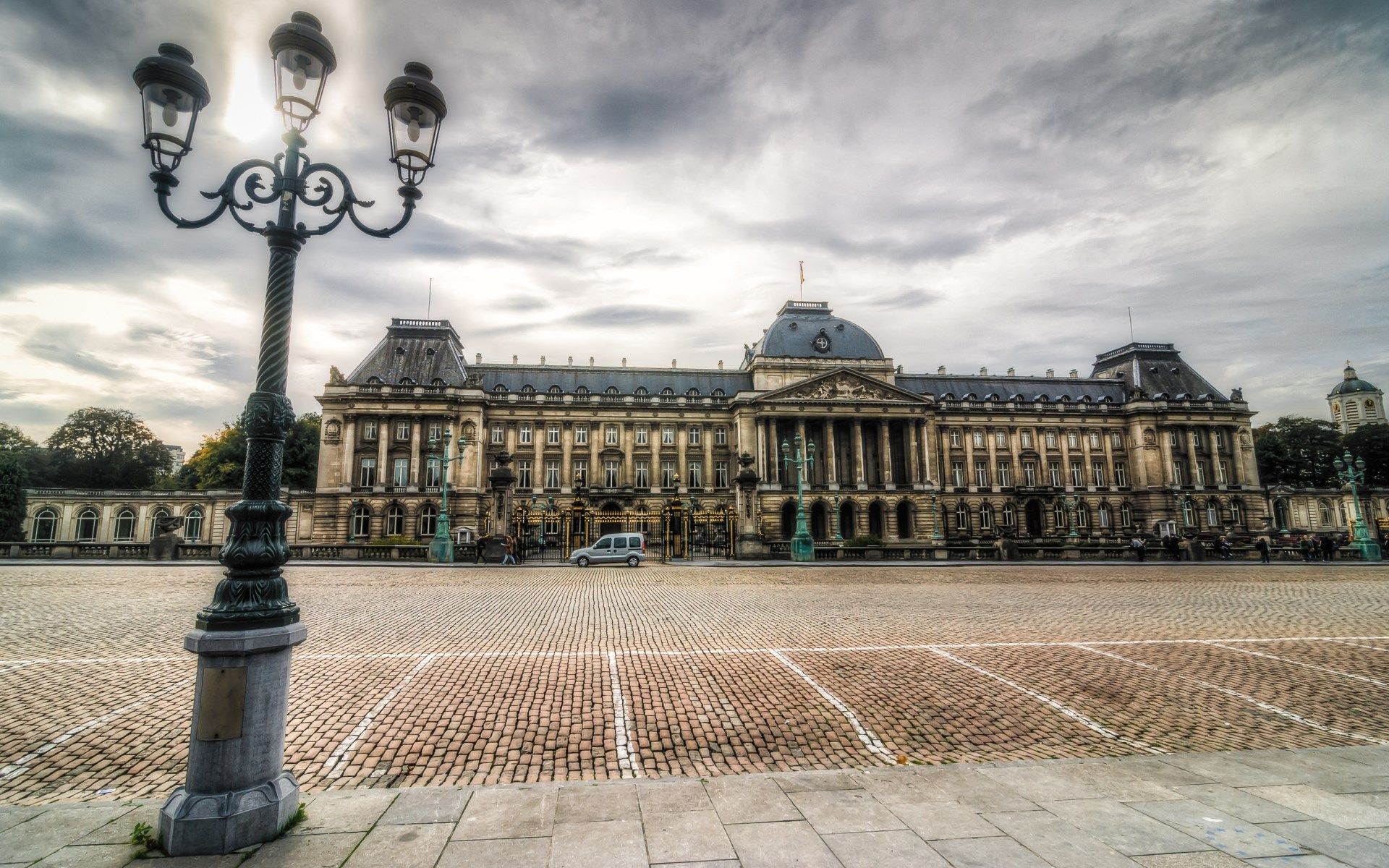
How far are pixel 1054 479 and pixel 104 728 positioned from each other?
7249cm

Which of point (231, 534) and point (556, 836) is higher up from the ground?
point (231, 534)

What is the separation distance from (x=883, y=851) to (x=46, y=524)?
249ft

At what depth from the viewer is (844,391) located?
58344 millimetres

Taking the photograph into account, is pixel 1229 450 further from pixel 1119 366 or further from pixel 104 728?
pixel 104 728

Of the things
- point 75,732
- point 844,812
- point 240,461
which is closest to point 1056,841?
point 844,812

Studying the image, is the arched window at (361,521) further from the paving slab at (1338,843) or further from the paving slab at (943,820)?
the paving slab at (1338,843)

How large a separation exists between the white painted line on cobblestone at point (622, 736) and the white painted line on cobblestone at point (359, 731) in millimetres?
2382

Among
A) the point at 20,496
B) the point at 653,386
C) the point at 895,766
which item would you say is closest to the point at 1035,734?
the point at 895,766

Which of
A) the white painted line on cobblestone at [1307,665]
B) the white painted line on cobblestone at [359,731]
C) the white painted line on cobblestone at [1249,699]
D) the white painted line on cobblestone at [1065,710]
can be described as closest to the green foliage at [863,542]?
the white painted line on cobblestone at [1307,665]

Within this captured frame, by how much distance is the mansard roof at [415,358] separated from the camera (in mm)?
55938

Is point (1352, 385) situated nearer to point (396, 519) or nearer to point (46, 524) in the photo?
point (396, 519)

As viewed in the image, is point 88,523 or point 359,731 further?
point 88,523

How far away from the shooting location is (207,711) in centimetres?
406

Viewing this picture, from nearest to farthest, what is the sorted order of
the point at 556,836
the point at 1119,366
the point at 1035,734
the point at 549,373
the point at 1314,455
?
1. the point at 556,836
2. the point at 1035,734
3. the point at 549,373
4. the point at 1119,366
5. the point at 1314,455
